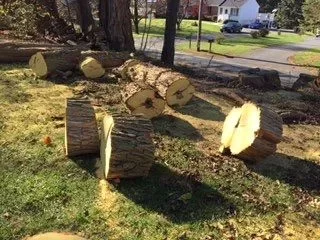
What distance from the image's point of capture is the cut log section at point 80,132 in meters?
7.91

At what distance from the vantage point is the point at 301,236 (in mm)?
6383

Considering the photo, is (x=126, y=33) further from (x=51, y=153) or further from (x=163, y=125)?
(x=51, y=153)

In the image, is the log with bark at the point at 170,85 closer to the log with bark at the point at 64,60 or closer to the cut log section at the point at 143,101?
the cut log section at the point at 143,101

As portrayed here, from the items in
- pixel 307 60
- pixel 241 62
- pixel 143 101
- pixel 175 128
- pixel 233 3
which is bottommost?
pixel 307 60

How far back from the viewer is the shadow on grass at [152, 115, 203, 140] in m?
9.52

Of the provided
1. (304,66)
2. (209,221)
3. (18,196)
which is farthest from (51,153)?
(304,66)

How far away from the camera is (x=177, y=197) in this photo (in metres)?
6.91

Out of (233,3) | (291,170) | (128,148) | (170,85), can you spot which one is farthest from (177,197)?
(233,3)

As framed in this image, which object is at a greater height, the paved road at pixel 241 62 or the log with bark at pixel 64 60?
the log with bark at pixel 64 60

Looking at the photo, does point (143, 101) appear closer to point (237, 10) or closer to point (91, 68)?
point (91, 68)

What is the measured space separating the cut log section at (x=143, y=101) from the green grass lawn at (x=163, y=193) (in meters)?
0.55

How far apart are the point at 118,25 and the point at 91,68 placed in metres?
4.54

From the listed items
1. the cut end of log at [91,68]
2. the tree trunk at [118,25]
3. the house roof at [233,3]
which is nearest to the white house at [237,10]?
the house roof at [233,3]

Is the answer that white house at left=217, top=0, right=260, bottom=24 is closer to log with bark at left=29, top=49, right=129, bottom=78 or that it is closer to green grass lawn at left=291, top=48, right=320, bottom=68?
green grass lawn at left=291, top=48, right=320, bottom=68
